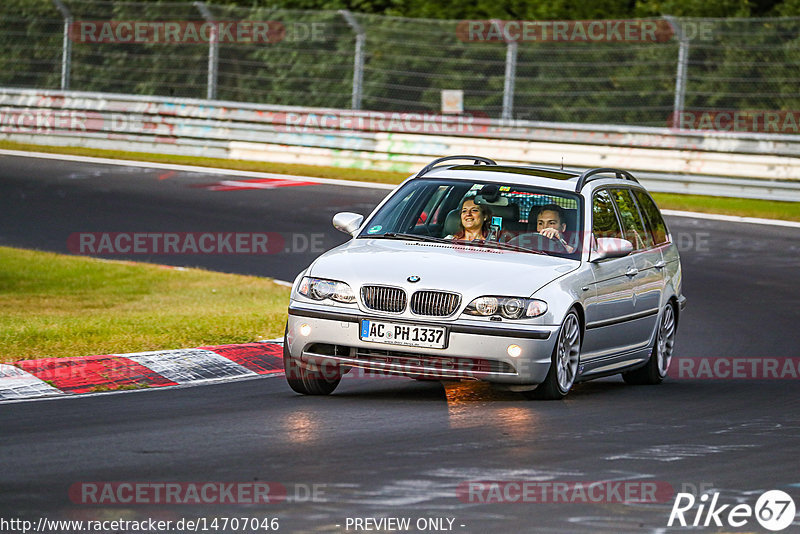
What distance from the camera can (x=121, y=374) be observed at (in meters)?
9.75

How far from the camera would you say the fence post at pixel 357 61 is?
26016mm

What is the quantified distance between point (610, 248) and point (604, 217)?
0.67 m

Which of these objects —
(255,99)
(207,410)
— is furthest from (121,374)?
(255,99)

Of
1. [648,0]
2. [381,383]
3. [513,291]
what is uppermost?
[648,0]

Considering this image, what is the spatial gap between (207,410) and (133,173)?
54.5ft

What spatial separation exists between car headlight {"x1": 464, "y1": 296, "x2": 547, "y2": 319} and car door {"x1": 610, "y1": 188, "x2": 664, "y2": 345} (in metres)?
1.68

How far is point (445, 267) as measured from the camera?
8930 millimetres

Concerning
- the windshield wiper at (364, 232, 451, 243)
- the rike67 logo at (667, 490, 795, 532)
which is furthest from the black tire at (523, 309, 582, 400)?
the rike67 logo at (667, 490, 795, 532)

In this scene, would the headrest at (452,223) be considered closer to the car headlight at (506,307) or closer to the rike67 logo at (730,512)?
the car headlight at (506,307)

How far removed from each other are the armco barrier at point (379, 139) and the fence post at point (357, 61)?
54 cm

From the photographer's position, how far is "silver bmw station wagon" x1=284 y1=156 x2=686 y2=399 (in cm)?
870

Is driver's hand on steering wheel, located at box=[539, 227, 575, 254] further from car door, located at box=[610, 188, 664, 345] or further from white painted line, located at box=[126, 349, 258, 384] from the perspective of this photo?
white painted line, located at box=[126, 349, 258, 384]

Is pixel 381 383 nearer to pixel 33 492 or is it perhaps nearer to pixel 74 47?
pixel 33 492

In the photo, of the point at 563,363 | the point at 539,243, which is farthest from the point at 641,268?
the point at 563,363
